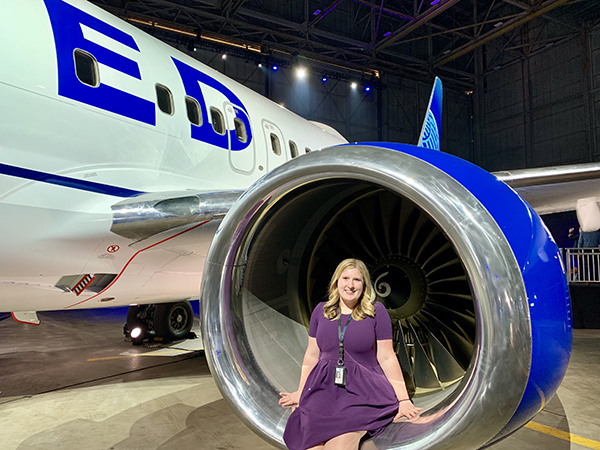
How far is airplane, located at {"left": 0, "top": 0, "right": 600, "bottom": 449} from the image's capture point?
132 cm

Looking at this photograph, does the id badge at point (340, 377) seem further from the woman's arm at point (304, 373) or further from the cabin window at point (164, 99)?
the cabin window at point (164, 99)

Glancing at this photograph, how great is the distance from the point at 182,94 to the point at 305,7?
41.0 ft

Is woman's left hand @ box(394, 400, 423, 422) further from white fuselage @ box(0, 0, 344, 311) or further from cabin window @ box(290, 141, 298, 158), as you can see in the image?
cabin window @ box(290, 141, 298, 158)

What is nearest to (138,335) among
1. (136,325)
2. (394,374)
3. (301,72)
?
(136,325)

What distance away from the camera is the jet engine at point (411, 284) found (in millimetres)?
1284

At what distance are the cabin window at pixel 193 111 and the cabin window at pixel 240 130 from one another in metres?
0.55

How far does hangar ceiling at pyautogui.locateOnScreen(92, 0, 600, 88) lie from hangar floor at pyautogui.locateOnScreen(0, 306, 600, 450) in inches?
411

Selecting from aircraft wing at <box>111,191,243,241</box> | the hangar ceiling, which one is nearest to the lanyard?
aircraft wing at <box>111,191,243,241</box>

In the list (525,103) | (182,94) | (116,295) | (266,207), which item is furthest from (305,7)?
(266,207)

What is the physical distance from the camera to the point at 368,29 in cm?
1716

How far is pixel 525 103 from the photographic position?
18266 millimetres

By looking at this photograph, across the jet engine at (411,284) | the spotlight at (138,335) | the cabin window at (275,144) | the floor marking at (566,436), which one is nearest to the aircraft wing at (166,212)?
the jet engine at (411,284)

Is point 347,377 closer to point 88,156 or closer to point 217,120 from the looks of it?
point 88,156

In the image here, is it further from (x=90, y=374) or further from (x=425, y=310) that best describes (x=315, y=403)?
(x=90, y=374)
